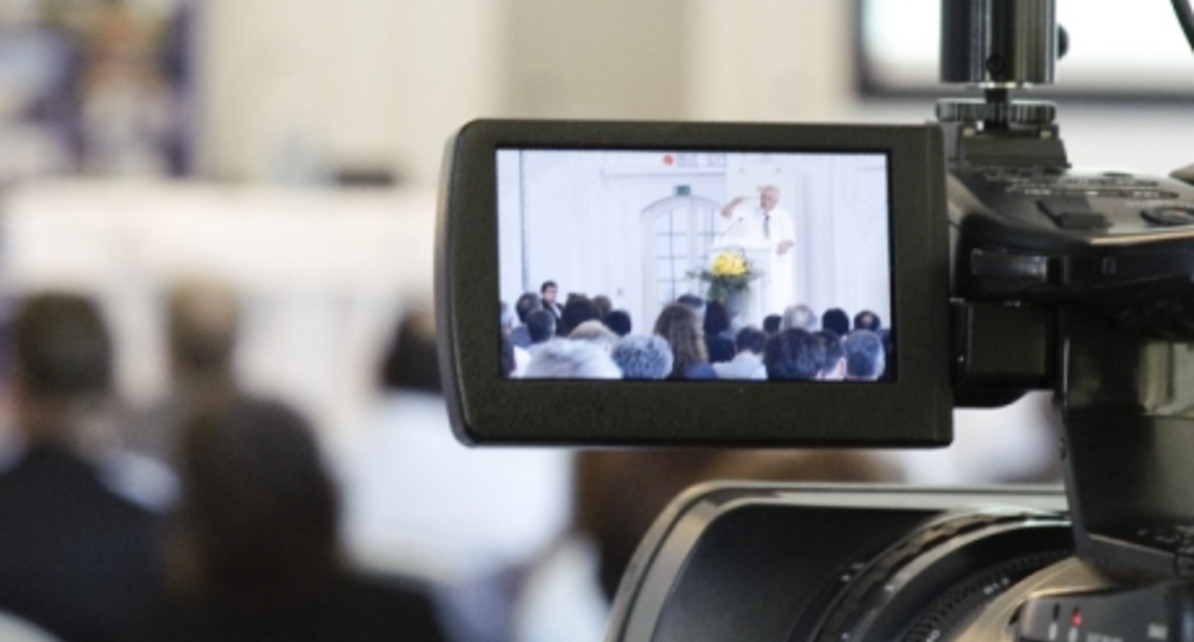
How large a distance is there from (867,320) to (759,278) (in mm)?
46

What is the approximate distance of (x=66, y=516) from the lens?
8.36ft

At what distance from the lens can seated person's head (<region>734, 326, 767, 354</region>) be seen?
2.73ft

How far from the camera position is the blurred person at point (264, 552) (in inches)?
96.8

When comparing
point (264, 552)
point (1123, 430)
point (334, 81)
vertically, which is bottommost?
point (264, 552)

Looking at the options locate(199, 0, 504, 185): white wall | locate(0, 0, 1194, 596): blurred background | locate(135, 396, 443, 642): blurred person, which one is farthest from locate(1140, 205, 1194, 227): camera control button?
locate(199, 0, 504, 185): white wall

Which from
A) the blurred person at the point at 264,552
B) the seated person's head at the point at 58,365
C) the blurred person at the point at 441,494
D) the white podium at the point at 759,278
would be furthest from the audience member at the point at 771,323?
the seated person's head at the point at 58,365

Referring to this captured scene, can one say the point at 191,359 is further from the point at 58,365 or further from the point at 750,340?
the point at 750,340

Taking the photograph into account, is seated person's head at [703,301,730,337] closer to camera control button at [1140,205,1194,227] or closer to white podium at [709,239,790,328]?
white podium at [709,239,790,328]

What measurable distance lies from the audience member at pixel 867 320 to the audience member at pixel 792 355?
2cm

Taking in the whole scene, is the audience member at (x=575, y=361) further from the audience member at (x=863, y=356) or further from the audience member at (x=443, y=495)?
the audience member at (x=443, y=495)

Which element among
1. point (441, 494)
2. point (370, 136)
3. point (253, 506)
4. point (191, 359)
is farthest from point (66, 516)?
point (370, 136)

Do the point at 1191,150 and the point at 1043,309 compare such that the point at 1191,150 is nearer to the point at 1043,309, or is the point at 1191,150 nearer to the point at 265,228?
the point at 265,228

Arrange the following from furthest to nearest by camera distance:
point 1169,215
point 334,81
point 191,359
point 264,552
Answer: point 334,81
point 191,359
point 264,552
point 1169,215

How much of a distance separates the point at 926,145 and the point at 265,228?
2.20 meters
